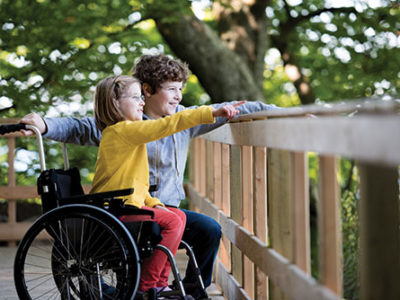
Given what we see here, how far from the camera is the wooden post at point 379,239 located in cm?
138

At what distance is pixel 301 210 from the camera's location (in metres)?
1.83

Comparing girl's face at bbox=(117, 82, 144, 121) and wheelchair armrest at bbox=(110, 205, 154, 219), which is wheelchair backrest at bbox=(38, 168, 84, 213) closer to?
wheelchair armrest at bbox=(110, 205, 154, 219)

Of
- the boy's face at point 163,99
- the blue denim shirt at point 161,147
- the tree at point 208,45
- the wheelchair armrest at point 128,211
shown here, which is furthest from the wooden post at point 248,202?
the tree at point 208,45

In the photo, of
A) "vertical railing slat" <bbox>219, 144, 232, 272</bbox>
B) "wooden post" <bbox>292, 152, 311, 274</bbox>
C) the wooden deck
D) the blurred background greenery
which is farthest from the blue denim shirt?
the blurred background greenery

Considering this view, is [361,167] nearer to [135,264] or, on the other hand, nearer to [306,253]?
[306,253]

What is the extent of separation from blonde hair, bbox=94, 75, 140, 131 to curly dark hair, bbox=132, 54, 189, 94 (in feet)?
0.95

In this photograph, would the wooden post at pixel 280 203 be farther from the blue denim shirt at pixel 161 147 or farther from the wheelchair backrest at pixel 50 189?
the wheelchair backrest at pixel 50 189

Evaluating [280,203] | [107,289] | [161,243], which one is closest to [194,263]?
[161,243]

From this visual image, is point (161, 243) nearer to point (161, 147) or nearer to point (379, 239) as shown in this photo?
point (161, 147)

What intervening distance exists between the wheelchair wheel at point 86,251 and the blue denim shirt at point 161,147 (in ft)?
1.74

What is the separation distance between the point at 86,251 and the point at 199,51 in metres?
4.97

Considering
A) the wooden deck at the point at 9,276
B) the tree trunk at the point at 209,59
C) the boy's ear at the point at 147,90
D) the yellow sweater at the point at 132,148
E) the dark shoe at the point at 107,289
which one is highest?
the tree trunk at the point at 209,59

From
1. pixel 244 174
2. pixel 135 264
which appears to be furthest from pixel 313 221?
pixel 135 264

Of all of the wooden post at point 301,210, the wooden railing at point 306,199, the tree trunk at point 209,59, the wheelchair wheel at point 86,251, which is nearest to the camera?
the wooden railing at point 306,199
